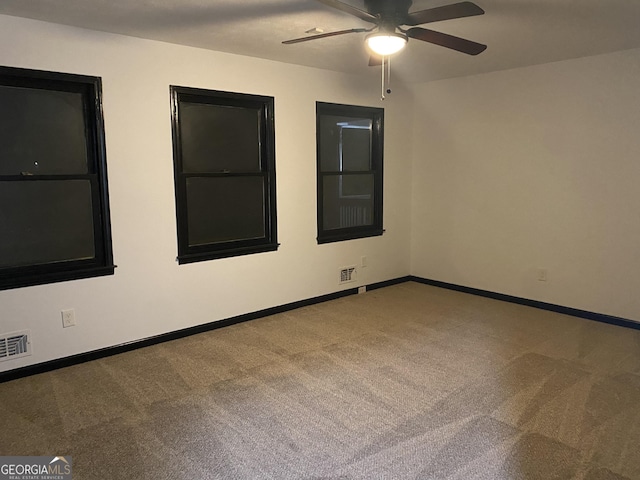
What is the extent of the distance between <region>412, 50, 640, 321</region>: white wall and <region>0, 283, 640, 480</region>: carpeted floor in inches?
24.0

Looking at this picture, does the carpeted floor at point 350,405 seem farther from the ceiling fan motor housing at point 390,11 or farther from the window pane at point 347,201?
the ceiling fan motor housing at point 390,11

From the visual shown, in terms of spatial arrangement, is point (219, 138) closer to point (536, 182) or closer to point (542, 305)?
point (536, 182)

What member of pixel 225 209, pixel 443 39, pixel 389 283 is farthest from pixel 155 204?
pixel 389 283

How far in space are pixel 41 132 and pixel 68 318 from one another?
1342 millimetres

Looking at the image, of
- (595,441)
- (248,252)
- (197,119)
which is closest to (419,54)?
(197,119)

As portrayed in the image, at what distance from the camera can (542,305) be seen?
4816 mm

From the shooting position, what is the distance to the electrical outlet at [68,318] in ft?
11.3

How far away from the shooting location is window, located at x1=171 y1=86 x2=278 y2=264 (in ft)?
13.1

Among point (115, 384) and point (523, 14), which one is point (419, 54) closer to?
point (523, 14)

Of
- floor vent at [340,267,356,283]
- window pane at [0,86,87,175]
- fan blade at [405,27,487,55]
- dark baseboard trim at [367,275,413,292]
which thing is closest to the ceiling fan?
fan blade at [405,27,487,55]

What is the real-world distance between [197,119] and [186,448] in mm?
2676

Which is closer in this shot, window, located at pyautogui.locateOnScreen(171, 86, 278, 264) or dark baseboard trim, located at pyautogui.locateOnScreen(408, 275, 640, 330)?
window, located at pyautogui.locateOnScreen(171, 86, 278, 264)

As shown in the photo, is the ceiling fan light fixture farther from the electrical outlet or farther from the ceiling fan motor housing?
the electrical outlet

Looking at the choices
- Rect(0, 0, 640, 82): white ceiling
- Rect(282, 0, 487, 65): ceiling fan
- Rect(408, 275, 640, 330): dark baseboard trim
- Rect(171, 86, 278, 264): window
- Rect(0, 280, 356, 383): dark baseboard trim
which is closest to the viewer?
Rect(282, 0, 487, 65): ceiling fan
